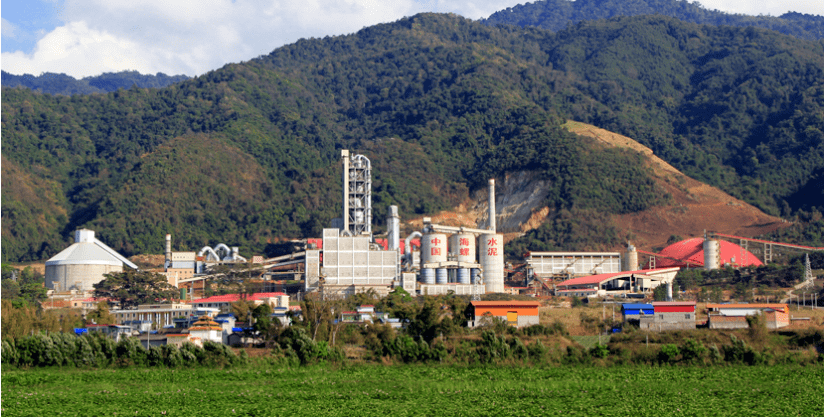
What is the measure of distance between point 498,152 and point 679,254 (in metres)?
63.5

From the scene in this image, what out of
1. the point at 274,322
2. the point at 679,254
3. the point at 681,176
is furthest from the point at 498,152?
the point at 274,322

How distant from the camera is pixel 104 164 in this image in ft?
650

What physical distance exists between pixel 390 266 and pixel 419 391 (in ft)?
237

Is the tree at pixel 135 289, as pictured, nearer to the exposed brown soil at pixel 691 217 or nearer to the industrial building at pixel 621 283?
the industrial building at pixel 621 283

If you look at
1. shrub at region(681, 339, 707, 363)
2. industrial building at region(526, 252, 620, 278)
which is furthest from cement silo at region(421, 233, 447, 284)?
shrub at region(681, 339, 707, 363)

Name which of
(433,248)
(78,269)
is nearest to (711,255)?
(433,248)

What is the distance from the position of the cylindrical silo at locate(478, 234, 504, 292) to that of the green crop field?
65928 millimetres

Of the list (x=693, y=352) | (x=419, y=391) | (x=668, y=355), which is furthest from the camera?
(x=668, y=355)

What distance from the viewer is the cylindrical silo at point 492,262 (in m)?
118

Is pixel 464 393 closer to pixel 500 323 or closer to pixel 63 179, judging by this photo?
pixel 500 323

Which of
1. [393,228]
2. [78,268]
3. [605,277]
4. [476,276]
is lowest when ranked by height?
[605,277]

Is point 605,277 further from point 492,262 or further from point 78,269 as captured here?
point 78,269

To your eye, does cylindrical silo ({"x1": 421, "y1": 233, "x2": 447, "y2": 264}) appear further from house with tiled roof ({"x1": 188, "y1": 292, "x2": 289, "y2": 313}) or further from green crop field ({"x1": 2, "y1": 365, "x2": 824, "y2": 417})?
green crop field ({"x1": 2, "y1": 365, "x2": 824, "y2": 417})

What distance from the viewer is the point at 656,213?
6491 inches
